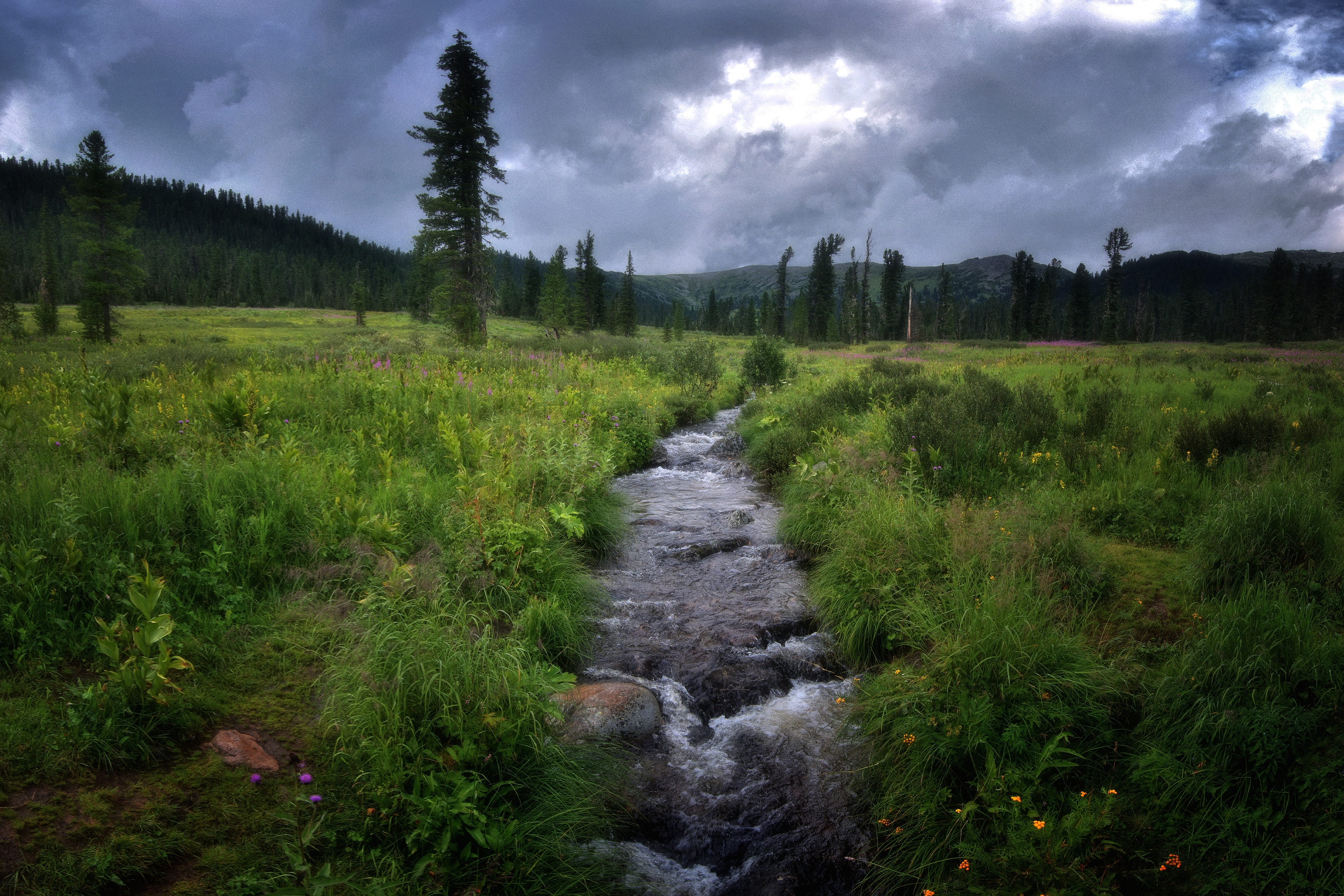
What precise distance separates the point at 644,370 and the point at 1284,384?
16.5 metres

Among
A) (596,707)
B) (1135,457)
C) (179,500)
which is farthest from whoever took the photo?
(1135,457)

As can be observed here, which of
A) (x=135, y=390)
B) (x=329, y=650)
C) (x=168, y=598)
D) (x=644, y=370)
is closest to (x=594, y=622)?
(x=329, y=650)

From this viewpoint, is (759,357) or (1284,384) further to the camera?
(759,357)

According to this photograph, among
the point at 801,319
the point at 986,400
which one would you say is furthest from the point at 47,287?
the point at 801,319

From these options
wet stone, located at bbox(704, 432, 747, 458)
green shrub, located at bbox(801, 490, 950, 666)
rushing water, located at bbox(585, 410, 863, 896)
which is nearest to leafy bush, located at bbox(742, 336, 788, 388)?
wet stone, located at bbox(704, 432, 747, 458)

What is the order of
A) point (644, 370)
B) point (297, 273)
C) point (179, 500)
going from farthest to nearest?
point (297, 273) < point (644, 370) < point (179, 500)

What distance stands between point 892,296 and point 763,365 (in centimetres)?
6910

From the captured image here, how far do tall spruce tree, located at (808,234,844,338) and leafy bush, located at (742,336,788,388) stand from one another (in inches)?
2267

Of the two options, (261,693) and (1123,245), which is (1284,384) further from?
(1123,245)

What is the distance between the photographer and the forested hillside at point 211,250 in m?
102

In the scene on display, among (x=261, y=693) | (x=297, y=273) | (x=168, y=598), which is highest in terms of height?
(x=297, y=273)

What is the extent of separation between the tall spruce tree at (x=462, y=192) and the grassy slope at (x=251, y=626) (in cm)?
2181

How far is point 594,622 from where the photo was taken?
5.46 m

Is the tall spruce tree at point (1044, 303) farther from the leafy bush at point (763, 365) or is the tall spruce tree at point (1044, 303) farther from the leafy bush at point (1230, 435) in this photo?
the leafy bush at point (1230, 435)
